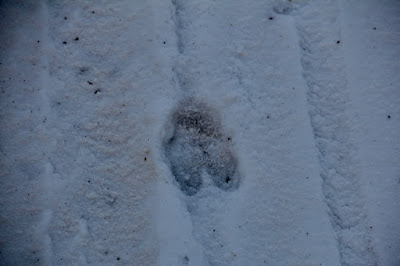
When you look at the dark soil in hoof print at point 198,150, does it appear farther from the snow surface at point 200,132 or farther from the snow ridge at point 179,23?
the snow ridge at point 179,23

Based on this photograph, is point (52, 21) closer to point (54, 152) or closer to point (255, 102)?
point (54, 152)

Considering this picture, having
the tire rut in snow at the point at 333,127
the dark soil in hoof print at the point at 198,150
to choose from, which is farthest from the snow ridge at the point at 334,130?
the dark soil in hoof print at the point at 198,150

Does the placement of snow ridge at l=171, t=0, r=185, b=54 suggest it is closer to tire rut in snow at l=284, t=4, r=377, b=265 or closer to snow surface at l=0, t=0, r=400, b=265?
snow surface at l=0, t=0, r=400, b=265

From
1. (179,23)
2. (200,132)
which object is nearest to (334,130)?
(200,132)

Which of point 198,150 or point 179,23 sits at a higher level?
point 179,23

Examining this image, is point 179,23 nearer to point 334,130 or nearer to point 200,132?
point 200,132

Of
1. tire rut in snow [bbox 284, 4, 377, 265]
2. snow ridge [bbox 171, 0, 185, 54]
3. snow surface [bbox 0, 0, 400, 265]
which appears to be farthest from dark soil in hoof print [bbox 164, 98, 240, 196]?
tire rut in snow [bbox 284, 4, 377, 265]

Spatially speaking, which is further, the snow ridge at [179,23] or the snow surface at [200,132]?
the snow ridge at [179,23]

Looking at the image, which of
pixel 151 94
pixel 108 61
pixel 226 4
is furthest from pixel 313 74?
pixel 108 61
